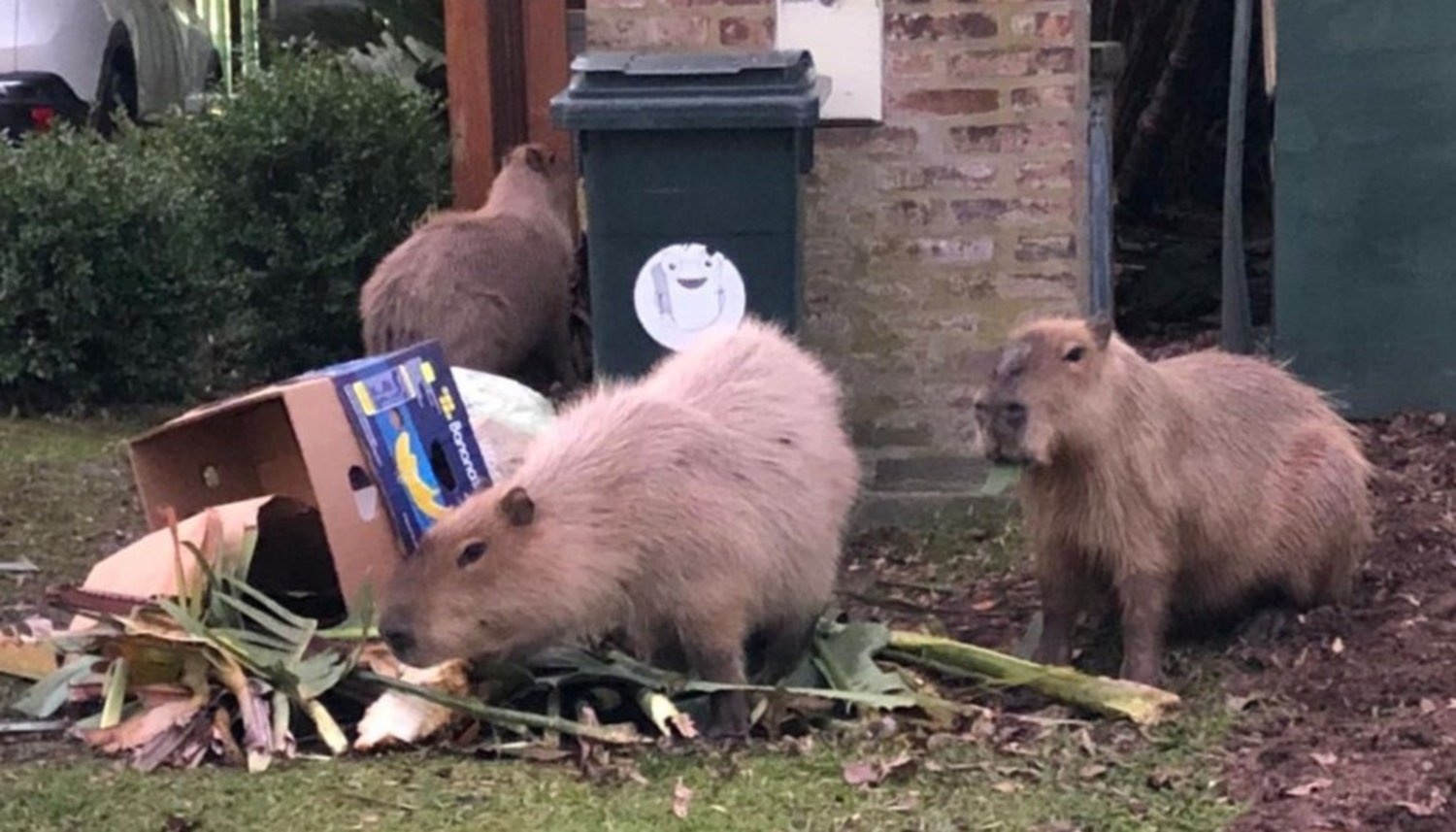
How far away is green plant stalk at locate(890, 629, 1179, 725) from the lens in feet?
15.6

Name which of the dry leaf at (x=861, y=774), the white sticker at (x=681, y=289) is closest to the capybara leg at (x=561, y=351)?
the white sticker at (x=681, y=289)

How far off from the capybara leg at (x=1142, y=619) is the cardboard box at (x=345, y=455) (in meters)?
1.67

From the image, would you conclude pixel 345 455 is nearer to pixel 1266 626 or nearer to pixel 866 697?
pixel 866 697

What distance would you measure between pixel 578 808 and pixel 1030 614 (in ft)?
6.00

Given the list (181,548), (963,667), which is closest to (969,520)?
(963,667)

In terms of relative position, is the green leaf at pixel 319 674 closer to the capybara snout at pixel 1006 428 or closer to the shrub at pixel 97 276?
the capybara snout at pixel 1006 428

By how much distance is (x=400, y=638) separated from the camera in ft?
14.6

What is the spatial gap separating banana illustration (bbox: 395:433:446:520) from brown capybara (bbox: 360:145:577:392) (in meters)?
2.02

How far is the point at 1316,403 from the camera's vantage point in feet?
18.1

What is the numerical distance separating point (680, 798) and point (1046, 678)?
40.3 inches

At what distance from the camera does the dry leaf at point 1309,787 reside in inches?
164

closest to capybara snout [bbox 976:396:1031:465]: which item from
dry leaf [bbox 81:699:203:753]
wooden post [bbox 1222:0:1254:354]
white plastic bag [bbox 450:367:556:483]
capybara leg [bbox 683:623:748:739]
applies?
capybara leg [bbox 683:623:748:739]

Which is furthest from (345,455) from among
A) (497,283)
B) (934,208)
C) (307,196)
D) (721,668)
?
(307,196)

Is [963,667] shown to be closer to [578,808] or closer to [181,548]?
[578,808]
